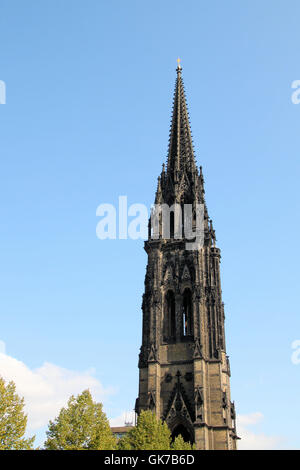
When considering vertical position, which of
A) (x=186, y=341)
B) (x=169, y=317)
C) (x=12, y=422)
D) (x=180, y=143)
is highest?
(x=180, y=143)

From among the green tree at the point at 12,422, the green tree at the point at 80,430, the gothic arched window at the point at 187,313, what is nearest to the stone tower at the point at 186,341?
the gothic arched window at the point at 187,313

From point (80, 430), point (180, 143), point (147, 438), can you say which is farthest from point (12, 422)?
point (180, 143)

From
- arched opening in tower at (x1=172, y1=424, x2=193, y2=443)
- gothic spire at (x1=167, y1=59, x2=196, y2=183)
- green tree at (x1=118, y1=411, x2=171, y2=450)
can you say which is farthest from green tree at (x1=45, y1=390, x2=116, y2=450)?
gothic spire at (x1=167, y1=59, x2=196, y2=183)

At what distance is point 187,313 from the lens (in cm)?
5294

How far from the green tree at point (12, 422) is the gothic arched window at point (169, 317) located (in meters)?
24.0

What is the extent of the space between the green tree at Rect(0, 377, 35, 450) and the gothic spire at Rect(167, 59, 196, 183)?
37.7 metres

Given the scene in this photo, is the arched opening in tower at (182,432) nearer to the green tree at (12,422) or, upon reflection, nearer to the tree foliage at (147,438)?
the tree foliage at (147,438)

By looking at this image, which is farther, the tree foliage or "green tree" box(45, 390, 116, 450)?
the tree foliage

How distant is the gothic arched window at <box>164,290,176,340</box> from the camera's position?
51.7 m

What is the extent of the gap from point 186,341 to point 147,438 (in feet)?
44.5

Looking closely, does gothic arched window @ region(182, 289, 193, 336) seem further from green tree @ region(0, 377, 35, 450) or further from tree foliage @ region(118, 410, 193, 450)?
green tree @ region(0, 377, 35, 450)

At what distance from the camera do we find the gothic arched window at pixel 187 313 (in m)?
51.9

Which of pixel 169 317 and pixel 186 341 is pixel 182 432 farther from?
pixel 169 317

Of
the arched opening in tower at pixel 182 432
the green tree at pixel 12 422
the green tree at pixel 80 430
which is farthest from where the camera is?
the arched opening in tower at pixel 182 432
